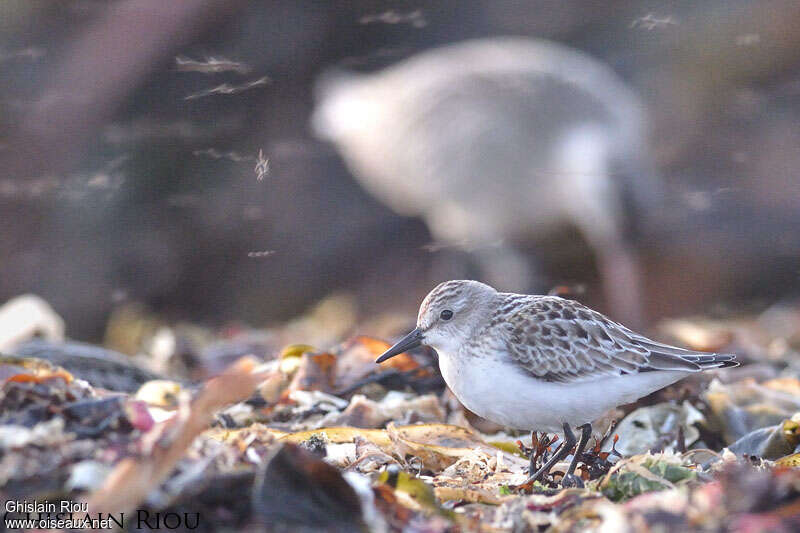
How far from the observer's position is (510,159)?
598 cm

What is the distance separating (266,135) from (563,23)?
2.21 meters

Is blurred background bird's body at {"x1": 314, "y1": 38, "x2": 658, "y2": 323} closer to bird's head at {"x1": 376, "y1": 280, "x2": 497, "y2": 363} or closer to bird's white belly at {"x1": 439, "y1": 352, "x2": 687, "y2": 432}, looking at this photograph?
bird's head at {"x1": 376, "y1": 280, "x2": 497, "y2": 363}

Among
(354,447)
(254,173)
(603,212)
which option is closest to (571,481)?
(354,447)

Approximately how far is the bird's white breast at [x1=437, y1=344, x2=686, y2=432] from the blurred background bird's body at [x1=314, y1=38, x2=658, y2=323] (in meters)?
2.90

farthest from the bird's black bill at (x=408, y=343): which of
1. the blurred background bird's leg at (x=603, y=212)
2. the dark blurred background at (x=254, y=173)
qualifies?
the dark blurred background at (x=254, y=173)

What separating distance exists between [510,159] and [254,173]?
1572 mm

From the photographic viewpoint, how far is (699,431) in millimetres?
3352

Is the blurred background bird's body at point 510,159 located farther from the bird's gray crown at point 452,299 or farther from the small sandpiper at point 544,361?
the small sandpiper at point 544,361

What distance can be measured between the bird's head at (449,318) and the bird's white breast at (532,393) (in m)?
0.10

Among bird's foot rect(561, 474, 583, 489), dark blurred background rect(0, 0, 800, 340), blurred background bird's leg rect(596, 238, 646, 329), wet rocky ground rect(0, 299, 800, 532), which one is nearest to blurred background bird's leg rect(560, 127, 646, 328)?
blurred background bird's leg rect(596, 238, 646, 329)

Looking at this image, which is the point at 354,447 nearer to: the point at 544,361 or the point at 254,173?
Result: the point at 544,361

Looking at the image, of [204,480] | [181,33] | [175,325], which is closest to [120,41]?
[181,33]

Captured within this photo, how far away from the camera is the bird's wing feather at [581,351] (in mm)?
2994

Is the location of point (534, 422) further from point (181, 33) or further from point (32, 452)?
point (181, 33)
